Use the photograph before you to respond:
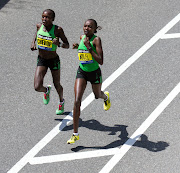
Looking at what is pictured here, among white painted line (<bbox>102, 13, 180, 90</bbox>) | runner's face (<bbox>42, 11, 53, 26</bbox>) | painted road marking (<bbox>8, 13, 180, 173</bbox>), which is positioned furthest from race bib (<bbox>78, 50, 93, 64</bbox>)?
white painted line (<bbox>102, 13, 180, 90</bbox>)

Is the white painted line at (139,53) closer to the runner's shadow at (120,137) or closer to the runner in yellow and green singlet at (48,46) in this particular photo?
the runner's shadow at (120,137)

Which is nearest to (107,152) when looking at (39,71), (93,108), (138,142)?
(138,142)

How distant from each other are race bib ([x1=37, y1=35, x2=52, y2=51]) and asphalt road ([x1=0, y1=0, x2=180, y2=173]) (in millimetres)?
→ 1586

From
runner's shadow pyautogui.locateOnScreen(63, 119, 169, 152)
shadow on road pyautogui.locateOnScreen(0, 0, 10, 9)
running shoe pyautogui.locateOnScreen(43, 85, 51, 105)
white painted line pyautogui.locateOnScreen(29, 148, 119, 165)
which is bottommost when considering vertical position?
white painted line pyautogui.locateOnScreen(29, 148, 119, 165)

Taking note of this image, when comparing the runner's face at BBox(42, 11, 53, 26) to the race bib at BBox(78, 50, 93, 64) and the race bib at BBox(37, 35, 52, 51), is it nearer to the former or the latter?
the race bib at BBox(37, 35, 52, 51)

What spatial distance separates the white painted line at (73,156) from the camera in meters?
8.80

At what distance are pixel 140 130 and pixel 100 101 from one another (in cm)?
133

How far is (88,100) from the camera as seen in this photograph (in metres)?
10.4

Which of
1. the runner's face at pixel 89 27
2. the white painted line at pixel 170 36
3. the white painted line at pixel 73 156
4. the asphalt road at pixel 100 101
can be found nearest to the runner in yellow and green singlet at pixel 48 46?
the runner's face at pixel 89 27

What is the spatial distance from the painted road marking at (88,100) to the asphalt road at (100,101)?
22mm

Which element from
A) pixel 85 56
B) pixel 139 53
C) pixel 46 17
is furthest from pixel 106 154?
pixel 139 53

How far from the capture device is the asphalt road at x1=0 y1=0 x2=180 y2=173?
8805mm

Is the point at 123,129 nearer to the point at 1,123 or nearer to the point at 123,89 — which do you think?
the point at 123,89

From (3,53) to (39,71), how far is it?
2.93 meters
